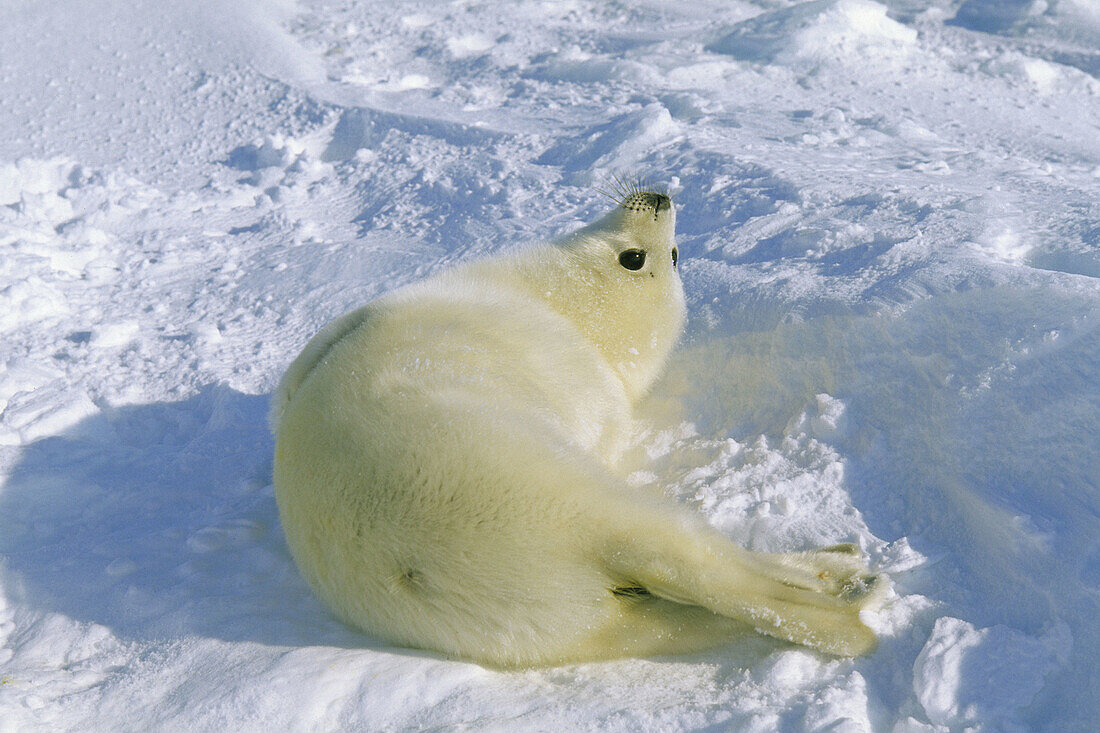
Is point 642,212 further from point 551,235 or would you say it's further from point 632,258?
point 551,235

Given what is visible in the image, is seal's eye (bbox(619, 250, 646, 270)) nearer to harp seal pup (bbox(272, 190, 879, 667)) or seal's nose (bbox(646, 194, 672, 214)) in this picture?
seal's nose (bbox(646, 194, 672, 214))

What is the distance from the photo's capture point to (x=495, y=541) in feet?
6.06

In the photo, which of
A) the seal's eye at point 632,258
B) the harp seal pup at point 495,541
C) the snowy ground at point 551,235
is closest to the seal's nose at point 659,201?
the seal's eye at point 632,258

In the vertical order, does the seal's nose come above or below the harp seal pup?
above

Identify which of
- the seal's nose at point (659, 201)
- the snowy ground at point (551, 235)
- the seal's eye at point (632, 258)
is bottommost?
the snowy ground at point (551, 235)

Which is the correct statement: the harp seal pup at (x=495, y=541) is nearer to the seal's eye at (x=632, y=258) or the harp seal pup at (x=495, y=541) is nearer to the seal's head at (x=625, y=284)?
the seal's head at (x=625, y=284)

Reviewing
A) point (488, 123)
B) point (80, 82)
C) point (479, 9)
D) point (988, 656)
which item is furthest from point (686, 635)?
point (479, 9)

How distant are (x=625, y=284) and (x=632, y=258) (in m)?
0.10

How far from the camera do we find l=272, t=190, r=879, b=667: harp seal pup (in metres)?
1.86

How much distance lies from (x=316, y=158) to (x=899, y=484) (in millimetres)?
4263

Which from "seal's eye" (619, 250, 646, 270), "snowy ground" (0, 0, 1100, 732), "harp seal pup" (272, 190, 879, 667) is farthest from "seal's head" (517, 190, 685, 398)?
"harp seal pup" (272, 190, 879, 667)

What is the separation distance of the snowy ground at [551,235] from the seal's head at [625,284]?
19cm

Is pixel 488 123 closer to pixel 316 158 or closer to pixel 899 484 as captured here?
pixel 316 158

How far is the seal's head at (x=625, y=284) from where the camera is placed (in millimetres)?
3008
